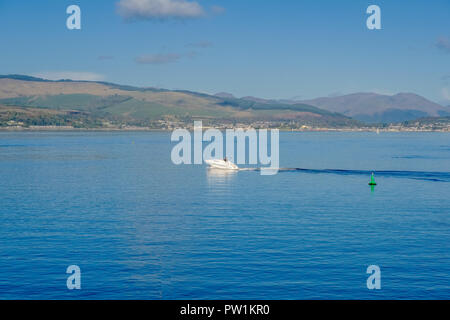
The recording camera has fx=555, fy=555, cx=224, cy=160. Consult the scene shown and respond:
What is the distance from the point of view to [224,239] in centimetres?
5497

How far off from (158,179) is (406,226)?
64.0m

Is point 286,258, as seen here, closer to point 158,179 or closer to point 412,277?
point 412,277

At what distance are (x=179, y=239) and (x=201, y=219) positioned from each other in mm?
11106

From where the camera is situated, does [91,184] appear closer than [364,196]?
No

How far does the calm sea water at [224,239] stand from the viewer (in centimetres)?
4003

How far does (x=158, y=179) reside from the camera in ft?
381

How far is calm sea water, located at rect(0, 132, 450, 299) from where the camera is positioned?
40031 millimetres
